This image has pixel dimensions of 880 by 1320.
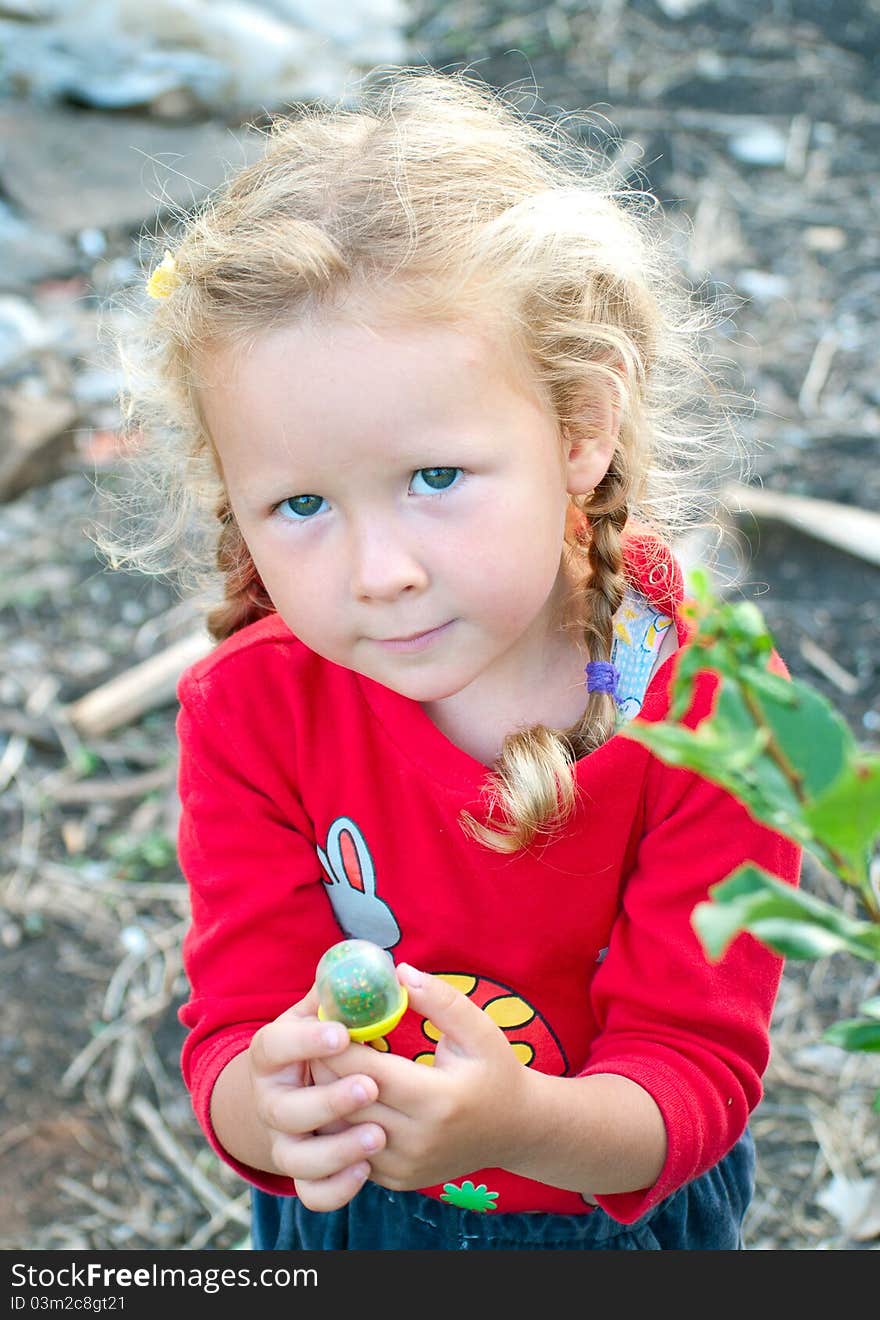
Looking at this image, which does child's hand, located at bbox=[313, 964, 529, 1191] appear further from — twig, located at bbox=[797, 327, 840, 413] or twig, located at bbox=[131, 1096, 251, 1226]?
twig, located at bbox=[797, 327, 840, 413]

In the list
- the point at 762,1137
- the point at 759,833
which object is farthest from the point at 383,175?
the point at 762,1137

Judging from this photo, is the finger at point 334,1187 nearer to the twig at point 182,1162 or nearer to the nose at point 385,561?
the nose at point 385,561

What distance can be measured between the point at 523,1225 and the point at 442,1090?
1.61 feet

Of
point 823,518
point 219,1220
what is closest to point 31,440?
point 823,518

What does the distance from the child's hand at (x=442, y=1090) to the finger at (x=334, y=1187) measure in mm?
20

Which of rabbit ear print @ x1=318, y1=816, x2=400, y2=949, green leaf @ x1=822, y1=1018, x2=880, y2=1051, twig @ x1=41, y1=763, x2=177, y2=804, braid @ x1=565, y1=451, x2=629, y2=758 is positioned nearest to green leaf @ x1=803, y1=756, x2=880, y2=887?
green leaf @ x1=822, y1=1018, x2=880, y2=1051

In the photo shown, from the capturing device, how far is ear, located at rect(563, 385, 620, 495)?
1.51 metres

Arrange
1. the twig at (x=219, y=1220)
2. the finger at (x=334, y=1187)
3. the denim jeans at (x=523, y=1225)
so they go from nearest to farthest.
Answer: the finger at (x=334, y=1187)
the denim jeans at (x=523, y=1225)
the twig at (x=219, y=1220)

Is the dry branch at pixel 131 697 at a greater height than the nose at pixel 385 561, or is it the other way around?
the nose at pixel 385 561

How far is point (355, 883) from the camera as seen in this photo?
5.51 ft

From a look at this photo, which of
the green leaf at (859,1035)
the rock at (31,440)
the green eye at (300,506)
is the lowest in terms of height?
the rock at (31,440)

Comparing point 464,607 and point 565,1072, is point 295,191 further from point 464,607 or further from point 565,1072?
point 565,1072

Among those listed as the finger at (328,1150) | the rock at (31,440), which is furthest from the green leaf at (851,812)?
the rock at (31,440)

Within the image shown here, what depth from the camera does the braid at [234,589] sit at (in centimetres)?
175
